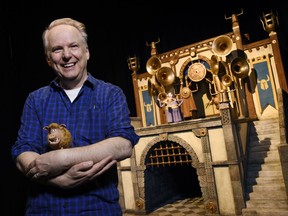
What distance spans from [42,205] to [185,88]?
981 centimetres

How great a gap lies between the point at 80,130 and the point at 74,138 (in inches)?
2.5

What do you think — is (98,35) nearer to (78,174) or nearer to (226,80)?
(226,80)

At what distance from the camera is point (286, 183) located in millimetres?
6379

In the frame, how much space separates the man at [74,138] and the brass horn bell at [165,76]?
9801mm

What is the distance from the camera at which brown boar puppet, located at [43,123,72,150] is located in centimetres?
135

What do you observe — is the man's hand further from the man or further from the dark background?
the dark background

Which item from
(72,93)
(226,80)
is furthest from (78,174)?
(226,80)

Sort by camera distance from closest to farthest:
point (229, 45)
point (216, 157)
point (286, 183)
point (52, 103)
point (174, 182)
→ point (52, 103) < point (286, 183) < point (216, 157) < point (229, 45) < point (174, 182)

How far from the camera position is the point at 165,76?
11297 mm

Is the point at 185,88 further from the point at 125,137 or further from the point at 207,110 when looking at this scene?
the point at 125,137

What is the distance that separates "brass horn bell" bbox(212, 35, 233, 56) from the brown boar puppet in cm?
986

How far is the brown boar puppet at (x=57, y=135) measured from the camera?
4.44 ft

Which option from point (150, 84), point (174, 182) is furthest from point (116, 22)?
point (174, 182)

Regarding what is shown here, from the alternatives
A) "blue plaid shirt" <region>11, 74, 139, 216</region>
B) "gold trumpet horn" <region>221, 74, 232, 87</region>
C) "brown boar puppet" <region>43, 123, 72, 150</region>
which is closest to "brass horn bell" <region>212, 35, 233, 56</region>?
"gold trumpet horn" <region>221, 74, 232, 87</region>
